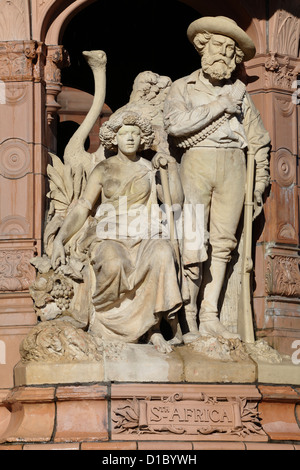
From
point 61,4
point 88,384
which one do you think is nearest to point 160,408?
point 88,384

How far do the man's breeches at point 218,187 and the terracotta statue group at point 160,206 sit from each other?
0.03 ft

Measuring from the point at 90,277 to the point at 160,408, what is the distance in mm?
1670

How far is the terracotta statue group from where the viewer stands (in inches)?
611

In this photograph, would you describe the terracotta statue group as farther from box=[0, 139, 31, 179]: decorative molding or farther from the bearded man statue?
box=[0, 139, 31, 179]: decorative molding

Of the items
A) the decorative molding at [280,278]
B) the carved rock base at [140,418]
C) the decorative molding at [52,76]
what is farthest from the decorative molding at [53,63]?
the carved rock base at [140,418]

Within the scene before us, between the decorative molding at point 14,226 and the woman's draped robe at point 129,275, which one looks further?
the decorative molding at point 14,226

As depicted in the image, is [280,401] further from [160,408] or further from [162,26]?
[162,26]

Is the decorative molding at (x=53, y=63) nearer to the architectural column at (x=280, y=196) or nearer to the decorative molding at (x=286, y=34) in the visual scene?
the architectural column at (x=280, y=196)

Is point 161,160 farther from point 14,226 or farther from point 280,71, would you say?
point 280,71

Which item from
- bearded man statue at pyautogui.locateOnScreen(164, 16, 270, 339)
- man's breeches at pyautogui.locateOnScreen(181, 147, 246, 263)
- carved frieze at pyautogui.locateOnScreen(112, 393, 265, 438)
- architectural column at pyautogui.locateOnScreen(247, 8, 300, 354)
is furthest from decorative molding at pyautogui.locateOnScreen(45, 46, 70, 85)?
carved frieze at pyautogui.locateOnScreen(112, 393, 265, 438)

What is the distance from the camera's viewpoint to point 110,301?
610 inches

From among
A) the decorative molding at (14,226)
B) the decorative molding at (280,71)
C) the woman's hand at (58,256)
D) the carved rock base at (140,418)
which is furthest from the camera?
the decorative molding at (280,71)

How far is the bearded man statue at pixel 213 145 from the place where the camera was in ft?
52.9

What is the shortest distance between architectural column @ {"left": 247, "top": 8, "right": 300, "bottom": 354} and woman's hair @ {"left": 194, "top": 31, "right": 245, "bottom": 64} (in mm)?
578
